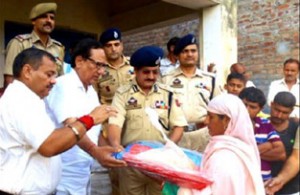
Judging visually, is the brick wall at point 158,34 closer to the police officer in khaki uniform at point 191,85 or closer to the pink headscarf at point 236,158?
the police officer in khaki uniform at point 191,85

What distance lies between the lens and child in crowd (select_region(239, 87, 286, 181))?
2.48 m

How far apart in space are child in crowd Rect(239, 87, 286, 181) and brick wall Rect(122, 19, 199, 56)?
269 cm

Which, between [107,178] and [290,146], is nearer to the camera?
[290,146]

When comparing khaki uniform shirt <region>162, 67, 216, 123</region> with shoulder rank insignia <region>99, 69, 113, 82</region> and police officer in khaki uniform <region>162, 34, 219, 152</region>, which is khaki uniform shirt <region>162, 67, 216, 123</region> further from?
shoulder rank insignia <region>99, 69, 113, 82</region>

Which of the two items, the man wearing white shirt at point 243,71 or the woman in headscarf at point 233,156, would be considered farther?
the man wearing white shirt at point 243,71

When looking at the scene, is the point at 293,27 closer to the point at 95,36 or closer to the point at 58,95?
the point at 58,95

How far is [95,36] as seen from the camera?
6180mm

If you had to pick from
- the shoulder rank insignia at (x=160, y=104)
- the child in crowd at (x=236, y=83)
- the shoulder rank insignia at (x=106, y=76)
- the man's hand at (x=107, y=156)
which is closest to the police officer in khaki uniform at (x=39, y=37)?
the shoulder rank insignia at (x=106, y=76)

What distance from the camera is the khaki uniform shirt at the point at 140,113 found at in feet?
10.3

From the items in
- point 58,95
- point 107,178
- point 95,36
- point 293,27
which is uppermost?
point 95,36

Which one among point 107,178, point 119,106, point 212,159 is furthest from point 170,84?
point 212,159

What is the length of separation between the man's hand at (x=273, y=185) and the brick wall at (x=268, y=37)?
0.48m

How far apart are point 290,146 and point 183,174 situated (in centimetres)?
59

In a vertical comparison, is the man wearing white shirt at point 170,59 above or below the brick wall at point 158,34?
below
